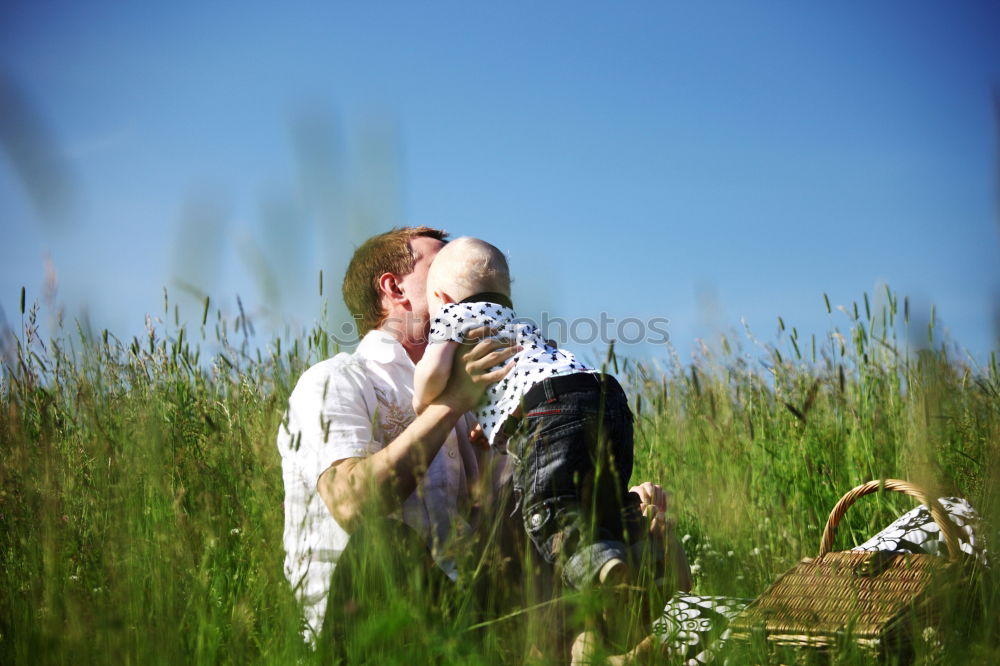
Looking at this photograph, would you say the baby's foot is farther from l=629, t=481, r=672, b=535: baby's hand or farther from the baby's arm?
the baby's arm

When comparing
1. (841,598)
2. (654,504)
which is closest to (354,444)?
(654,504)

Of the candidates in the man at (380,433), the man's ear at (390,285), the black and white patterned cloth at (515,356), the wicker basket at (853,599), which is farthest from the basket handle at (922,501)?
the man's ear at (390,285)

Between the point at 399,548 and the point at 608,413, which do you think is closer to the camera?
the point at 399,548

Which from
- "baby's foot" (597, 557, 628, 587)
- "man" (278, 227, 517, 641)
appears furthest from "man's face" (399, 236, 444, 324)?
"baby's foot" (597, 557, 628, 587)

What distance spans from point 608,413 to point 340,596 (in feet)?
3.15

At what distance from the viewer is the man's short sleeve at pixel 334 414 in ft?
7.74

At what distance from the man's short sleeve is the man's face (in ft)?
1.19

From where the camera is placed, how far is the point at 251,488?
2389 millimetres

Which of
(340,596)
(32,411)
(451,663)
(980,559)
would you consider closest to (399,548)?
(340,596)

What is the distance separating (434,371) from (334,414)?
33cm

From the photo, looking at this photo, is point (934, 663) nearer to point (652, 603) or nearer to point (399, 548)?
point (652, 603)

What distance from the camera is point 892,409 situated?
11.8ft

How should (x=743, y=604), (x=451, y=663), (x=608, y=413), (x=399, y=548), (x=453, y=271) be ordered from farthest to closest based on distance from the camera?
1. (x=453, y=271)
2. (x=608, y=413)
3. (x=743, y=604)
4. (x=399, y=548)
5. (x=451, y=663)

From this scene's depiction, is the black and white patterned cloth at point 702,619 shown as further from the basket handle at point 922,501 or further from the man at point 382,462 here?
the man at point 382,462
